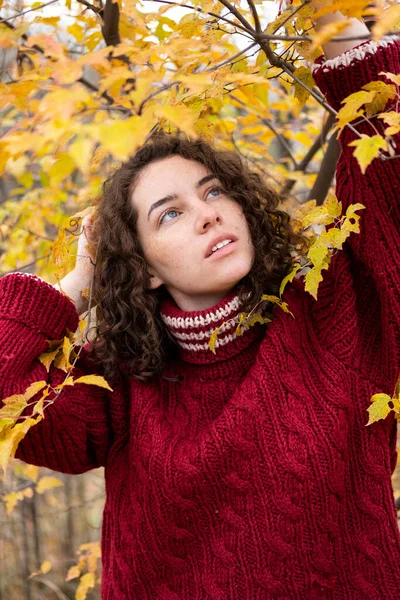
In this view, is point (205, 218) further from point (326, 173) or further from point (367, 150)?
point (326, 173)

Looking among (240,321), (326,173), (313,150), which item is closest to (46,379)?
(240,321)

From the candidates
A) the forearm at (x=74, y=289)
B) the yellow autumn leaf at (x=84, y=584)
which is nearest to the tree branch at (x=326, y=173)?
the forearm at (x=74, y=289)

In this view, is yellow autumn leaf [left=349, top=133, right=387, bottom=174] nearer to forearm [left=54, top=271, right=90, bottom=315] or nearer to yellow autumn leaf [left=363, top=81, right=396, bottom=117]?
yellow autumn leaf [left=363, top=81, right=396, bottom=117]

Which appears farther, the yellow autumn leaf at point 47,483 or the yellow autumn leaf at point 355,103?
the yellow autumn leaf at point 47,483

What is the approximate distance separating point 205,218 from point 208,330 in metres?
0.29

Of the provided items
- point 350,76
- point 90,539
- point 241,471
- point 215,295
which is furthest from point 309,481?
point 90,539

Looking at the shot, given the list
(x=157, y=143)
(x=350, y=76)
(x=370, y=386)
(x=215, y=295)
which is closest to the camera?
(x=350, y=76)

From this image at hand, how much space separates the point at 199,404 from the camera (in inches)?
71.6

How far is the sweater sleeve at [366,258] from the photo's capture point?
1.52 m

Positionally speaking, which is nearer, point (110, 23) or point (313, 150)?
point (110, 23)

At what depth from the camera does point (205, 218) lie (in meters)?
1.71

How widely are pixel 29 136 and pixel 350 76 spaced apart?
83cm

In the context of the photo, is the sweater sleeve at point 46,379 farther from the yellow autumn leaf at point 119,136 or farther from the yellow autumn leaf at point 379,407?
the yellow autumn leaf at point 119,136

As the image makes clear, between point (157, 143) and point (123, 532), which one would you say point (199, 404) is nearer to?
point (123, 532)
